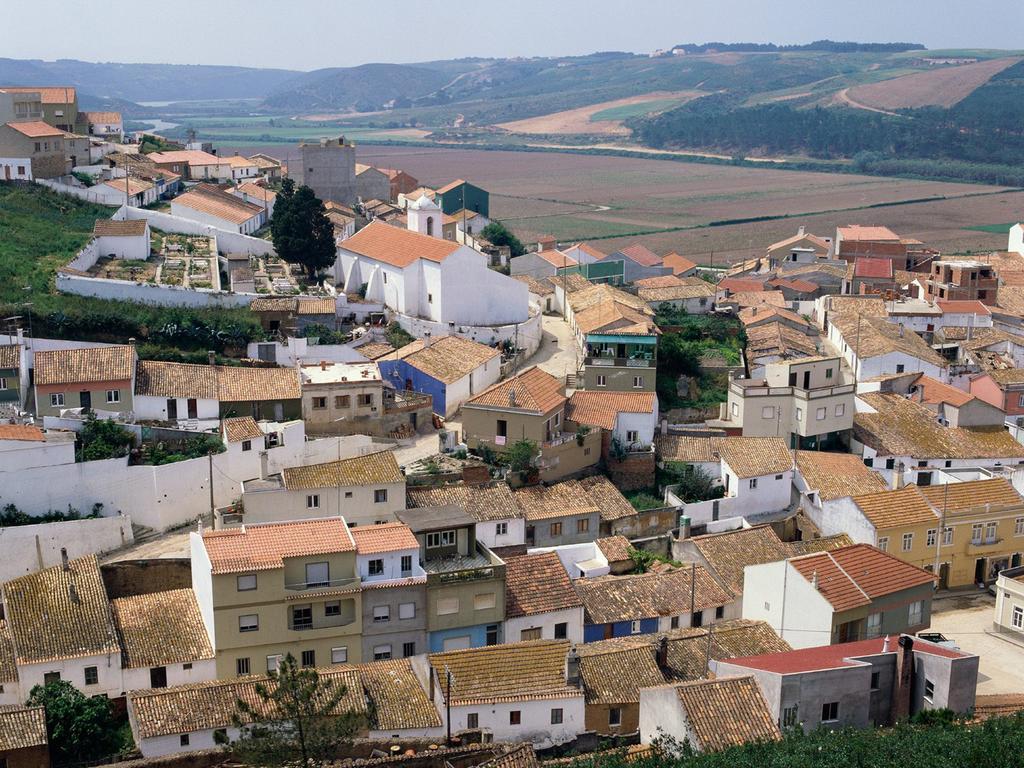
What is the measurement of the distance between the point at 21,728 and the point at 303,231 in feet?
72.4

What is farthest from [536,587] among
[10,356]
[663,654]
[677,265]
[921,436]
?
[677,265]

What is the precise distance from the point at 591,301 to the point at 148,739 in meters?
24.9

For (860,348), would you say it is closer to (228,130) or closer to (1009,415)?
(1009,415)

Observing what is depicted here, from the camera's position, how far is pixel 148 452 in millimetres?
26891

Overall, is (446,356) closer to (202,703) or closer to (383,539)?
(383,539)

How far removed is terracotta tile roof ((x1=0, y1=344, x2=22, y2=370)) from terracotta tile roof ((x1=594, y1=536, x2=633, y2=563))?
1357cm

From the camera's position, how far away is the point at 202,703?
1994cm

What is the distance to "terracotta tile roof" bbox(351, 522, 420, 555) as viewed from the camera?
2272 cm

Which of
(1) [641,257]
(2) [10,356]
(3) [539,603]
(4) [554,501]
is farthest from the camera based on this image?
(1) [641,257]

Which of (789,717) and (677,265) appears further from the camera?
(677,265)

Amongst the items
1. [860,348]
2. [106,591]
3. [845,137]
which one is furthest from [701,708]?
[845,137]

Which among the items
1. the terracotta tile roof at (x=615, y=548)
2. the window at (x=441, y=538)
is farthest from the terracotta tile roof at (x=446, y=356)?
the window at (x=441, y=538)

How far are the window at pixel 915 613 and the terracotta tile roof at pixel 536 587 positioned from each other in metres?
6.42

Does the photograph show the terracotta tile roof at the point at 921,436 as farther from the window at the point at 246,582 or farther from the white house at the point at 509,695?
the window at the point at 246,582
